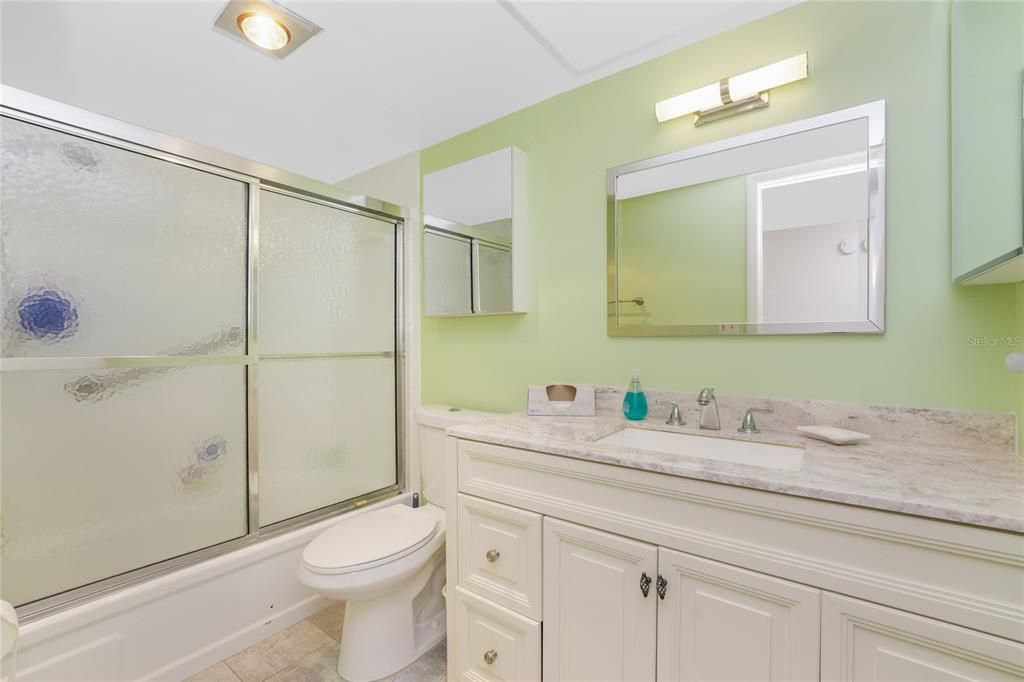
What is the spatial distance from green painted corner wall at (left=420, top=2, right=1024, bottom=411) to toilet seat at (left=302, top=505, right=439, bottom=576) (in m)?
0.60

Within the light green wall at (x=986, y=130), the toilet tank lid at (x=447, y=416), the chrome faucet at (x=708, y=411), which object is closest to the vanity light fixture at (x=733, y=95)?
the light green wall at (x=986, y=130)

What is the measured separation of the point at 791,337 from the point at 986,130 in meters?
0.62

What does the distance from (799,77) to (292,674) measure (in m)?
2.52

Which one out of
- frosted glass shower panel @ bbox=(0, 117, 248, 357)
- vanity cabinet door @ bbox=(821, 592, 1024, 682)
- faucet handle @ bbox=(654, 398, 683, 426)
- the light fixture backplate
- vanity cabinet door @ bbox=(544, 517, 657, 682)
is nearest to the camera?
vanity cabinet door @ bbox=(821, 592, 1024, 682)

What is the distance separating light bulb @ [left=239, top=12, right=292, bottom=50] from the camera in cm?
135

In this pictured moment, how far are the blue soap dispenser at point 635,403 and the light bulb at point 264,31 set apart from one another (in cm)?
164

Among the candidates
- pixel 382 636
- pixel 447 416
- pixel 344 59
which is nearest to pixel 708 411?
pixel 447 416

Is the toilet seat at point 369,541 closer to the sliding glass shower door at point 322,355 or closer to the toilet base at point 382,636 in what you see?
the toilet base at point 382,636

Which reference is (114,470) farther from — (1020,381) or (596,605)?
(1020,381)

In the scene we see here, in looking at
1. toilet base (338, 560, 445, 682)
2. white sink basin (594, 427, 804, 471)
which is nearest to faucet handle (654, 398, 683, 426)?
white sink basin (594, 427, 804, 471)

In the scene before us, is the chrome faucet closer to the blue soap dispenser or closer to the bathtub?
the blue soap dispenser

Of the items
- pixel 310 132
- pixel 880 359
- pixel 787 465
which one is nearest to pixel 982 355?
pixel 880 359

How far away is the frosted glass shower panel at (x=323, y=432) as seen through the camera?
1812mm

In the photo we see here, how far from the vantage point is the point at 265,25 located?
→ 1.38 meters
